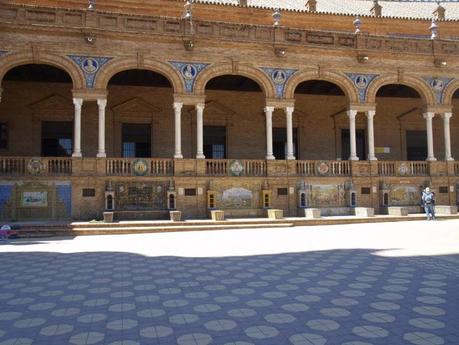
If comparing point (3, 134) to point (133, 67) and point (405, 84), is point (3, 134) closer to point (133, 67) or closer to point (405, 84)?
point (133, 67)

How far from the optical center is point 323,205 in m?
19.7

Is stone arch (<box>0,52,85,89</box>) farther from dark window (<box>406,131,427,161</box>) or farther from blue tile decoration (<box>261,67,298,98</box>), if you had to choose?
dark window (<box>406,131,427,161</box>)

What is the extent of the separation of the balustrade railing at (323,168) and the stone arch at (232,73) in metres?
3.61

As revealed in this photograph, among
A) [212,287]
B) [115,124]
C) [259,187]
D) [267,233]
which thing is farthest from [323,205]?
[212,287]

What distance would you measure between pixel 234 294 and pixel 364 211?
45.5 feet

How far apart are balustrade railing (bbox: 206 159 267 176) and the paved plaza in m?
7.98

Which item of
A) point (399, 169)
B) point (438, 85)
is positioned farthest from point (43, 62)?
point (438, 85)

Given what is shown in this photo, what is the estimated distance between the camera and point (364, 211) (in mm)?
18578

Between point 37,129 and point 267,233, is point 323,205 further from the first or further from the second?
point 37,129

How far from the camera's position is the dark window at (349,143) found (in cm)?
2517

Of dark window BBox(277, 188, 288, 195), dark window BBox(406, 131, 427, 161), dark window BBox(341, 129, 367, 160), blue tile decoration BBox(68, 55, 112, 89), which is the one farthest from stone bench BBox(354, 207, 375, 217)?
blue tile decoration BBox(68, 55, 112, 89)

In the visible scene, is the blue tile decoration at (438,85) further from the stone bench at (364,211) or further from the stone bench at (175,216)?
the stone bench at (175,216)

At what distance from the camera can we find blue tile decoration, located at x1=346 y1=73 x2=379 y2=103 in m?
20.9

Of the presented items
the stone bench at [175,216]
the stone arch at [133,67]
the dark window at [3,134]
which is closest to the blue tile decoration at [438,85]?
the stone arch at [133,67]
